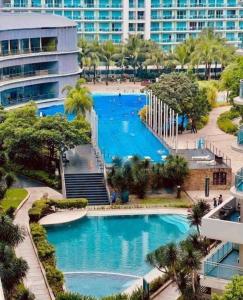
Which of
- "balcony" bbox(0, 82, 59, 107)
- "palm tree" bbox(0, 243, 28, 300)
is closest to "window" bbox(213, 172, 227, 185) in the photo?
"palm tree" bbox(0, 243, 28, 300)

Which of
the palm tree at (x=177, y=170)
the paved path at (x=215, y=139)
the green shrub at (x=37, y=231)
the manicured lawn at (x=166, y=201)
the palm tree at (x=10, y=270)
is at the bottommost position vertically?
the manicured lawn at (x=166, y=201)

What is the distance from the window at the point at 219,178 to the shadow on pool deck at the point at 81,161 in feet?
21.1

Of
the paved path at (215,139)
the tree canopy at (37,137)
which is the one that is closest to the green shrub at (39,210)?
the tree canopy at (37,137)

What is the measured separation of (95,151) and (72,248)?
47.4ft

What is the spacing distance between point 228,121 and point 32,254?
3000 cm

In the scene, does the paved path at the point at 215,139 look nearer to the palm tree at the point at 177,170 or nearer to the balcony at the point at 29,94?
the palm tree at the point at 177,170

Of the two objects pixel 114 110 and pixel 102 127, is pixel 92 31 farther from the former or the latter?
pixel 102 127

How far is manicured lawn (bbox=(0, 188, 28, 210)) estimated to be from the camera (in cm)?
3612

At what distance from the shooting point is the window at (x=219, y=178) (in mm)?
39406

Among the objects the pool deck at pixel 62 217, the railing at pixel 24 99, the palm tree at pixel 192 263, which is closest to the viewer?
the palm tree at pixel 192 263

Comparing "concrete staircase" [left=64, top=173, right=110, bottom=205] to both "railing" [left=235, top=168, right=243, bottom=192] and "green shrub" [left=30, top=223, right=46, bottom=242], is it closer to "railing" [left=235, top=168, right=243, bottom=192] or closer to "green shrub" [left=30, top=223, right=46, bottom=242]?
"green shrub" [left=30, top=223, right=46, bottom=242]

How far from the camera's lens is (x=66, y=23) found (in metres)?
64.7

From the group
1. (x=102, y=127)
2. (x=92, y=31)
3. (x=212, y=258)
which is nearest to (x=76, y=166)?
(x=102, y=127)

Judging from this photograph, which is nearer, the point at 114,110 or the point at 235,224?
the point at 235,224
